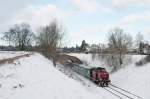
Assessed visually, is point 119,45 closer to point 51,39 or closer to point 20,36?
point 51,39

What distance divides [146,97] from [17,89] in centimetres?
1316

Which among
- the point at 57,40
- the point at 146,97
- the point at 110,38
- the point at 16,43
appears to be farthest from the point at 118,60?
the point at 16,43

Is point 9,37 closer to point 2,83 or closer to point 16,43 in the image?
point 16,43

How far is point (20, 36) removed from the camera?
132m

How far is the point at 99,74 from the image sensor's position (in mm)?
38781

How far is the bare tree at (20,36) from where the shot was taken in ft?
429

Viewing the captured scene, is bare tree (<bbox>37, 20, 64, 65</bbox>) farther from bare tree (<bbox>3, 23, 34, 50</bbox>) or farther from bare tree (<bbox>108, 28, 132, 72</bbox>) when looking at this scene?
bare tree (<bbox>3, 23, 34, 50</bbox>)

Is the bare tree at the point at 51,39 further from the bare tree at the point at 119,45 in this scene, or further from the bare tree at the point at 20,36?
the bare tree at the point at 20,36

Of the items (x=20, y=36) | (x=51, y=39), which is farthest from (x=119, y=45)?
(x=20, y=36)

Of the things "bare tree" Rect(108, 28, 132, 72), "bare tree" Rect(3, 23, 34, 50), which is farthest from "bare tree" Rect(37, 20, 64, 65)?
"bare tree" Rect(3, 23, 34, 50)

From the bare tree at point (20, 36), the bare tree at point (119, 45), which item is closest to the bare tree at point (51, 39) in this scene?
the bare tree at point (119, 45)

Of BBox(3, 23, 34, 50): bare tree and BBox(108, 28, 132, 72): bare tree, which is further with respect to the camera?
BBox(3, 23, 34, 50): bare tree

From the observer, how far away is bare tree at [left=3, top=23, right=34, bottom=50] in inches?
5143

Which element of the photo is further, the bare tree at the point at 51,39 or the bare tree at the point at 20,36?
the bare tree at the point at 20,36
